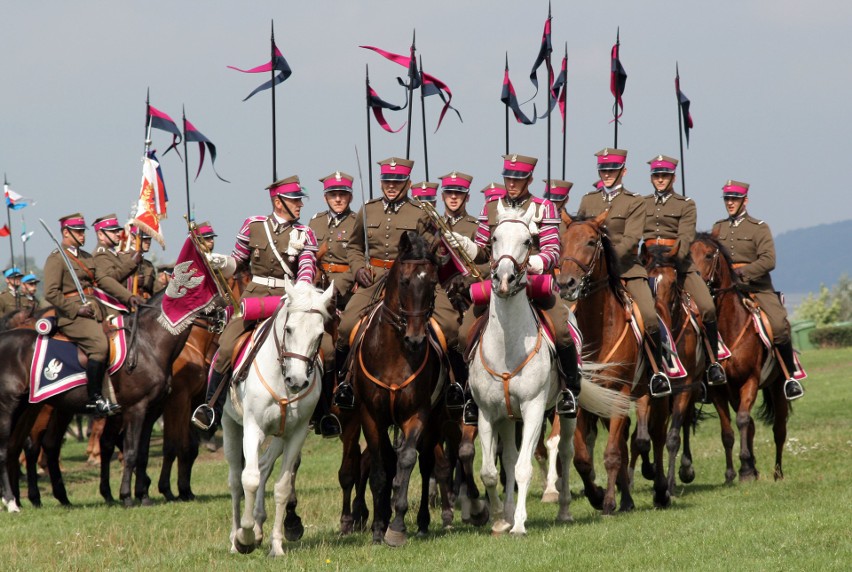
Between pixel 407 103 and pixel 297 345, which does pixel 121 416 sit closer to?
pixel 407 103

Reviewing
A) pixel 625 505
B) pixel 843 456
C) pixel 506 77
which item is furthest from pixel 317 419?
pixel 843 456

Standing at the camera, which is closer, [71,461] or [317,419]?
[317,419]

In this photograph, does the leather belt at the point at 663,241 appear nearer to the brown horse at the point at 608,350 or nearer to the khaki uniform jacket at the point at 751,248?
the khaki uniform jacket at the point at 751,248

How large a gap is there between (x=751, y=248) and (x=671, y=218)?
228 cm

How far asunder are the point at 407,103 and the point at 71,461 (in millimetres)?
14771

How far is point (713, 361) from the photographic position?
1803 centimetres

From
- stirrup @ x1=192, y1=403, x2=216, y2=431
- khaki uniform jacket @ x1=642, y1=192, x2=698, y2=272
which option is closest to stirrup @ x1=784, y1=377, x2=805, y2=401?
khaki uniform jacket @ x1=642, y1=192, x2=698, y2=272

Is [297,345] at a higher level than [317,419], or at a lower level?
higher

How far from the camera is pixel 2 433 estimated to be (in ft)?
62.3

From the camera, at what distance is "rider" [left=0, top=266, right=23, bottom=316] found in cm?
2661

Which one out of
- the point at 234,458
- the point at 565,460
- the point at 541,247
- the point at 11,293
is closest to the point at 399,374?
the point at 541,247

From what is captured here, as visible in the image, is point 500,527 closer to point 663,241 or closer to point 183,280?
point 183,280

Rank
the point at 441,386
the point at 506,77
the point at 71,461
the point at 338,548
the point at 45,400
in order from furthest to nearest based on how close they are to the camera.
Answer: the point at 71,461 → the point at 506,77 → the point at 45,400 → the point at 441,386 → the point at 338,548

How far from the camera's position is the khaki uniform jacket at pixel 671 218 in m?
17.6
